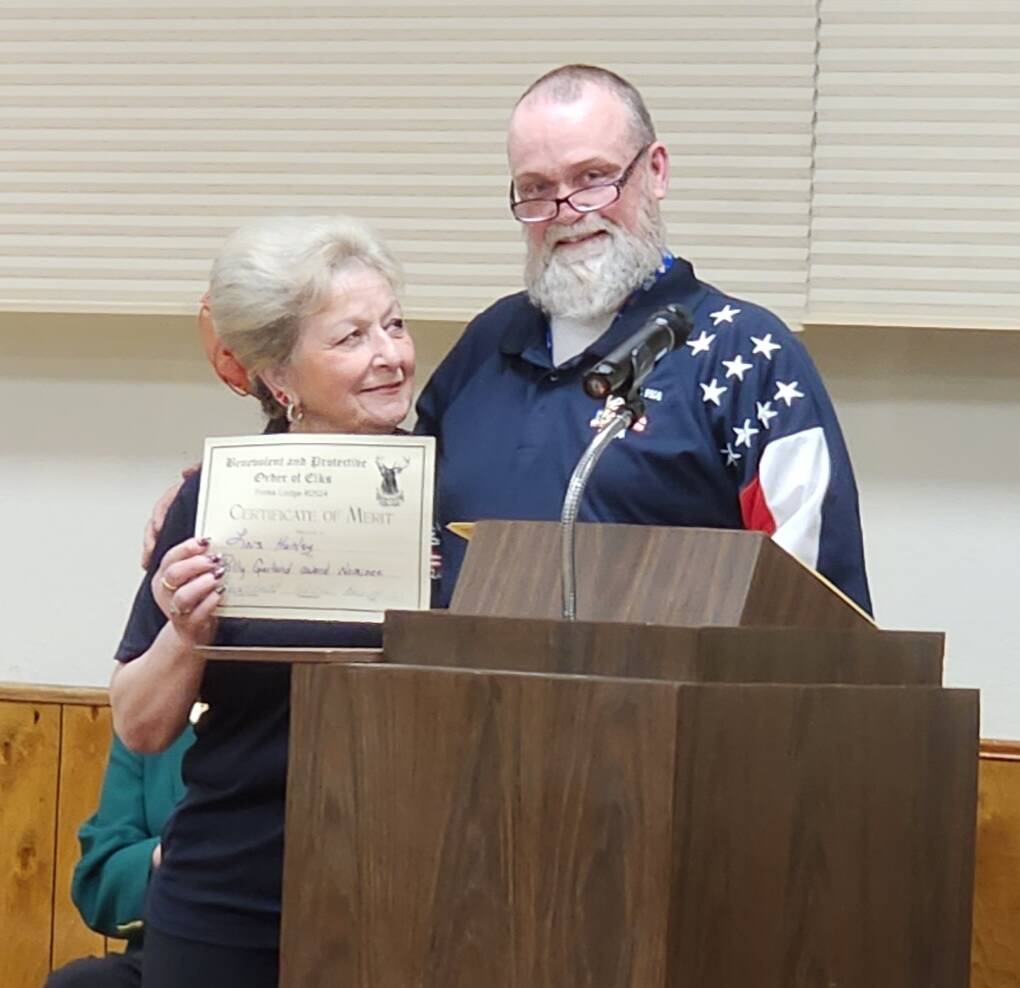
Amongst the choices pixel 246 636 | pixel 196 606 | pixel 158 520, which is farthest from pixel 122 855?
pixel 196 606

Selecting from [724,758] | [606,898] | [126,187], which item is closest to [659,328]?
[724,758]

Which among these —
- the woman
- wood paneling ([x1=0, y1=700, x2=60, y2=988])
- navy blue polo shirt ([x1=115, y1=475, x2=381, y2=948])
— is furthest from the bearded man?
wood paneling ([x1=0, y1=700, x2=60, y2=988])

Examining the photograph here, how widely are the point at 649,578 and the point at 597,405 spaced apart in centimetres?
62

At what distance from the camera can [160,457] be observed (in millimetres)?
3662

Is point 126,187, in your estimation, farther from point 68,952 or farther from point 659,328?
point 659,328

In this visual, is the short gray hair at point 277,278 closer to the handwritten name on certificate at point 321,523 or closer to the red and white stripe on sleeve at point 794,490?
the handwritten name on certificate at point 321,523

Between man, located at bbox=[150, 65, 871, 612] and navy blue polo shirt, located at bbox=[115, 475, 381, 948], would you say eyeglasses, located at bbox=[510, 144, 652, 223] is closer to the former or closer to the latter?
man, located at bbox=[150, 65, 871, 612]

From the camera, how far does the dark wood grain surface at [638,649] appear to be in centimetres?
156

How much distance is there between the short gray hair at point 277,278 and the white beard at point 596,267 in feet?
0.77

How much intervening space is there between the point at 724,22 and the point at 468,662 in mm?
2046

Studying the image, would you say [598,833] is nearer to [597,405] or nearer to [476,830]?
[476,830]

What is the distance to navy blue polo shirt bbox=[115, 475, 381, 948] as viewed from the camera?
2100 mm

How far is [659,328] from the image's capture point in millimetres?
1723

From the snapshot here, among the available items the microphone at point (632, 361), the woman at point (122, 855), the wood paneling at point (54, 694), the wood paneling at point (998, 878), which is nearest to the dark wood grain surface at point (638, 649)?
the microphone at point (632, 361)
